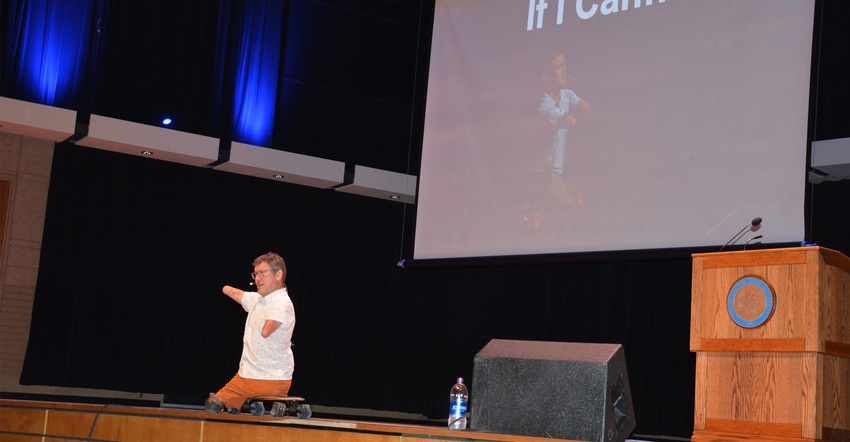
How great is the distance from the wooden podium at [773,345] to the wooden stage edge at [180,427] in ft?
3.62

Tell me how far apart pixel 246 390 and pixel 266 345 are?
23 centimetres

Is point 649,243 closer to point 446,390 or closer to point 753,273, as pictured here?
point 753,273

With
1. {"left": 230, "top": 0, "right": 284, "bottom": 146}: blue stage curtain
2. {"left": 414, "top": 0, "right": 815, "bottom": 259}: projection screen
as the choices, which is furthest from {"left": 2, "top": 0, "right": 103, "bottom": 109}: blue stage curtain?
{"left": 414, "top": 0, "right": 815, "bottom": 259}: projection screen

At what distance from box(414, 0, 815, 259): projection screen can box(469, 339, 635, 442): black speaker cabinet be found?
7.02ft

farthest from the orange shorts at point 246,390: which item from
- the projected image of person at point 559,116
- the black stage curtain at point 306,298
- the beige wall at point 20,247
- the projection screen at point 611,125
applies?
the beige wall at point 20,247

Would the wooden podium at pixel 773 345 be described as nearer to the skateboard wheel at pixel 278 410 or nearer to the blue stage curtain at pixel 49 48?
the skateboard wheel at pixel 278 410

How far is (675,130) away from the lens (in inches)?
187

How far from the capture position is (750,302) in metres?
3.22

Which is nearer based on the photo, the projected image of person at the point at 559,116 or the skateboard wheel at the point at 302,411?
the skateboard wheel at the point at 302,411

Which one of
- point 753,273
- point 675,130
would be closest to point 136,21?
point 675,130

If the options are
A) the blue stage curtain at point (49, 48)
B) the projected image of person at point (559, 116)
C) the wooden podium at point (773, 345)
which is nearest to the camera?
the wooden podium at point (773, 345)

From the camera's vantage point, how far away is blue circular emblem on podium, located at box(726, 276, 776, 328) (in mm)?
3172

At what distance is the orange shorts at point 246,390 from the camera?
4184 millimetres

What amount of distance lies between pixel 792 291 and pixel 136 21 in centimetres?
695
